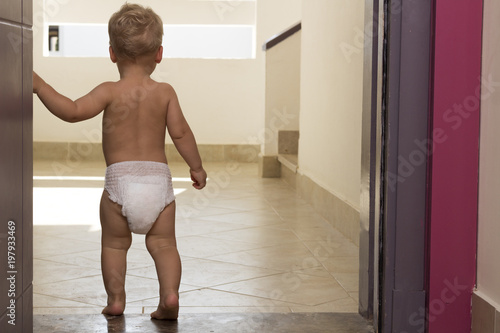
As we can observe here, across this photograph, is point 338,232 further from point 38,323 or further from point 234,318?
point 38,323

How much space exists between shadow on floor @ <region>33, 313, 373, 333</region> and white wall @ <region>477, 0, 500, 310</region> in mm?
372

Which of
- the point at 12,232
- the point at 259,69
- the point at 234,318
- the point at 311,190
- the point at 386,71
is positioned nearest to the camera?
the point at 12,232

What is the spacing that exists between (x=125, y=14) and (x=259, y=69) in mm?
6824

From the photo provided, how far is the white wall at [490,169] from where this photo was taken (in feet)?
5.67

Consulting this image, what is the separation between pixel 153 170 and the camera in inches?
82.2

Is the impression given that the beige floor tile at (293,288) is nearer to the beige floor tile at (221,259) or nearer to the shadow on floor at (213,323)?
the beige floor tile at (221,259)

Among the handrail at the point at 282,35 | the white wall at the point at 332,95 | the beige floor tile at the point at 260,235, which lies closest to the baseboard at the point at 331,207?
the white wall at the point at 332,95

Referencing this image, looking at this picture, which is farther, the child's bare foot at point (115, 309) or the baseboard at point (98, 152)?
the baseboard at point (98, 152)

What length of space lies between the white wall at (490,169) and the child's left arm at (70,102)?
993 millimetres

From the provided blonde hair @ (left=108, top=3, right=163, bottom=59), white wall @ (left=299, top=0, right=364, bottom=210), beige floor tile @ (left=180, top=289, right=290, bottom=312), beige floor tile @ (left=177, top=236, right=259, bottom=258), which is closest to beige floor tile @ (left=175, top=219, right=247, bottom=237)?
beige floor tile @ (left=177, top=236, right=259, bottom=258)

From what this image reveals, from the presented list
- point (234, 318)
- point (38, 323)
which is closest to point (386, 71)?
point (234, 318)

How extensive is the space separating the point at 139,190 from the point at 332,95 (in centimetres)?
217

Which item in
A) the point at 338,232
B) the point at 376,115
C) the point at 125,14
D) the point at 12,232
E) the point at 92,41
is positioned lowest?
the point at 338,232

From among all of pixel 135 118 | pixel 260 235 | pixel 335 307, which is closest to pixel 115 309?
pixel 135 118
